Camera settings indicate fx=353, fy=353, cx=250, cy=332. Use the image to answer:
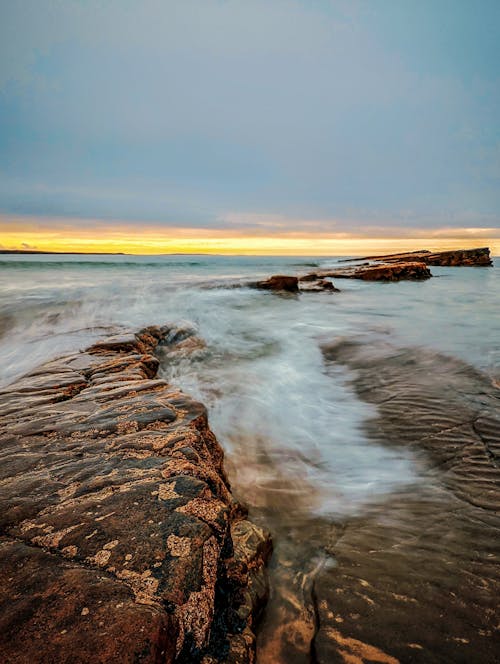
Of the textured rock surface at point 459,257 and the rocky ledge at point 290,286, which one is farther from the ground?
the textured rock surface at point 459,257

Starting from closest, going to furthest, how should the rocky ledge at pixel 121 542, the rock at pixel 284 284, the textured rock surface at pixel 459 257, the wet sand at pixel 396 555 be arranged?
the rocky ledge at pixel 121 542, the wet sand at pixel 396 555, the rock at pixel 284 284, the textured rock surface at pixel 459 257

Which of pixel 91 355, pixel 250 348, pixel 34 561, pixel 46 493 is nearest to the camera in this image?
pixel 34 561

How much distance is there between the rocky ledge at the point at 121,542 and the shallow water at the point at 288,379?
0.63 m

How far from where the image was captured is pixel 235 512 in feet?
8.18

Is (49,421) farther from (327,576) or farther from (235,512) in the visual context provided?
(327,576)

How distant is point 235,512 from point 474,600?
4.76 feet

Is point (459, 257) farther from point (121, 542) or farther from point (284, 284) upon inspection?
point (121, 542)

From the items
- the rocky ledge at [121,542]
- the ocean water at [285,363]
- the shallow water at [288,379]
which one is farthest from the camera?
the ocean water at [285,363]

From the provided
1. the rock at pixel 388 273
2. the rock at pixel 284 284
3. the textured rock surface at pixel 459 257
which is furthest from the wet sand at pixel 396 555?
the textured rock surface at pixel 459 257

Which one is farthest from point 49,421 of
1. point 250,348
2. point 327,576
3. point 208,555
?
point 250,348

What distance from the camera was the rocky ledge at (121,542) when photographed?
3.59 ft

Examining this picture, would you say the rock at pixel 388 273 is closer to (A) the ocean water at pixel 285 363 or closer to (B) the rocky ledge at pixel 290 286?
(B) the rocky ledge at pixel 290 286

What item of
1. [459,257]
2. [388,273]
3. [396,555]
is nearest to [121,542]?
[396,555]

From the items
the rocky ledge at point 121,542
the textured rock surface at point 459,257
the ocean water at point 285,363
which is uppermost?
the textured rock surface at point 459,257
